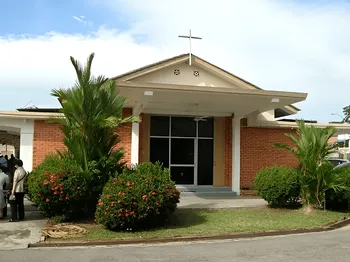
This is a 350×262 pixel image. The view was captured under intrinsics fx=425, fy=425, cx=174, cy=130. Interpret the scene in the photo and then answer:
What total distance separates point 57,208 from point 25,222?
3.80ft

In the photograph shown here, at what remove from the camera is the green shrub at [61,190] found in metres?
10.4

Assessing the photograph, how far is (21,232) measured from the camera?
10.0 m

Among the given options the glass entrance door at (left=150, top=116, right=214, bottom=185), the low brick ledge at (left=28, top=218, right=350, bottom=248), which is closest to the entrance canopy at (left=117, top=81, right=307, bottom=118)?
Result: the glass entrance door at (left=150, top=116, right=214, bottom=185)

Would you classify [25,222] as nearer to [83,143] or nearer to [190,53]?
[83,143]

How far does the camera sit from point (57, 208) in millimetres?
10805

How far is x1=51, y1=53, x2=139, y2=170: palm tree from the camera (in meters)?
11.3

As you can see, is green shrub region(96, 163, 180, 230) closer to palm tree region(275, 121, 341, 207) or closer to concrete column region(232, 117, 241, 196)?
palm tree region(275, 121, 341, 207)

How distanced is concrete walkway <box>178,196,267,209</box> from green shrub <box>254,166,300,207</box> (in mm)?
1000

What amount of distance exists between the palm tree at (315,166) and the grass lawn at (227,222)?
56cm

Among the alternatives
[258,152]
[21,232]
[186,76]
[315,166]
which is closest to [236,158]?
[258,152]

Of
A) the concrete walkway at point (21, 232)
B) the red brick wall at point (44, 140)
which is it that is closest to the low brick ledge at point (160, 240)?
the concrete walkway at point (21, 232)

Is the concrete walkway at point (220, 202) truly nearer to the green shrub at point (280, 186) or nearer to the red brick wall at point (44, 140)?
the green shrub at point (280, 186)

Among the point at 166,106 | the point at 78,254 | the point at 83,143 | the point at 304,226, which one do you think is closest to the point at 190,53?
the point at 166,106

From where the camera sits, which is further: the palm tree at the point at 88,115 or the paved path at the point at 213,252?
the palm tree at the point at 88,115
